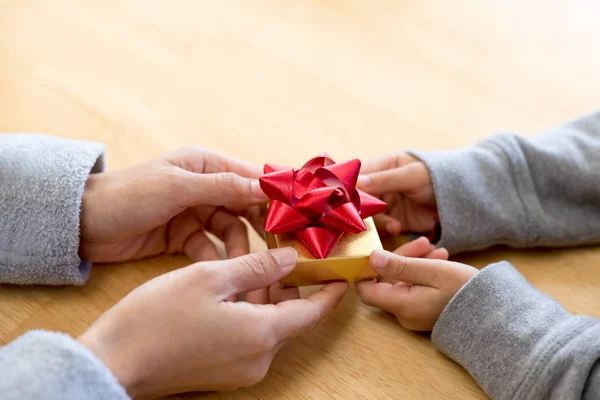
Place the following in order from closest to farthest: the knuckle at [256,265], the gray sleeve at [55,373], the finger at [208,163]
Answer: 1. the gray sleeve at [55,373]
2. the knuckle at [256,265]
3. the finger at [208,163]

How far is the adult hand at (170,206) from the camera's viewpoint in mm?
633

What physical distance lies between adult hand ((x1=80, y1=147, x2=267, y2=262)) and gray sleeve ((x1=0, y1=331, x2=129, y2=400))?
0.19m

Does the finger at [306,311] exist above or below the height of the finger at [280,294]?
above

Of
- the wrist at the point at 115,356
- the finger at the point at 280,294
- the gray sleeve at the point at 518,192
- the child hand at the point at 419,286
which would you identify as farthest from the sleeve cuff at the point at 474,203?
the wrist at the point at 115,356

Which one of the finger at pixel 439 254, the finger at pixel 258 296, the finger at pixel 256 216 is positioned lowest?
the finger at pixel 258 296

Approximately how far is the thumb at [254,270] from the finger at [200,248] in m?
0.14

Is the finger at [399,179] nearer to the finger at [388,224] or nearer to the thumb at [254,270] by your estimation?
the finger at [388,224]

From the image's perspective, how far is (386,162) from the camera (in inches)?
29.8

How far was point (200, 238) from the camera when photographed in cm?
70

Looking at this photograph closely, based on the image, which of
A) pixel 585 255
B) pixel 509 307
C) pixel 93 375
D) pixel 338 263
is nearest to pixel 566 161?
pixel 585 255

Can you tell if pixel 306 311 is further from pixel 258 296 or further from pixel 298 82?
pixel 298 82

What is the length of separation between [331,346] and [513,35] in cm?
71

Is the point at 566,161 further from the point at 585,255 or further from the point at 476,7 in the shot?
the point at 476,7

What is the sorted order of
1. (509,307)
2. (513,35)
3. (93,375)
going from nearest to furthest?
(93,375)
(509,307)
(513,35)
